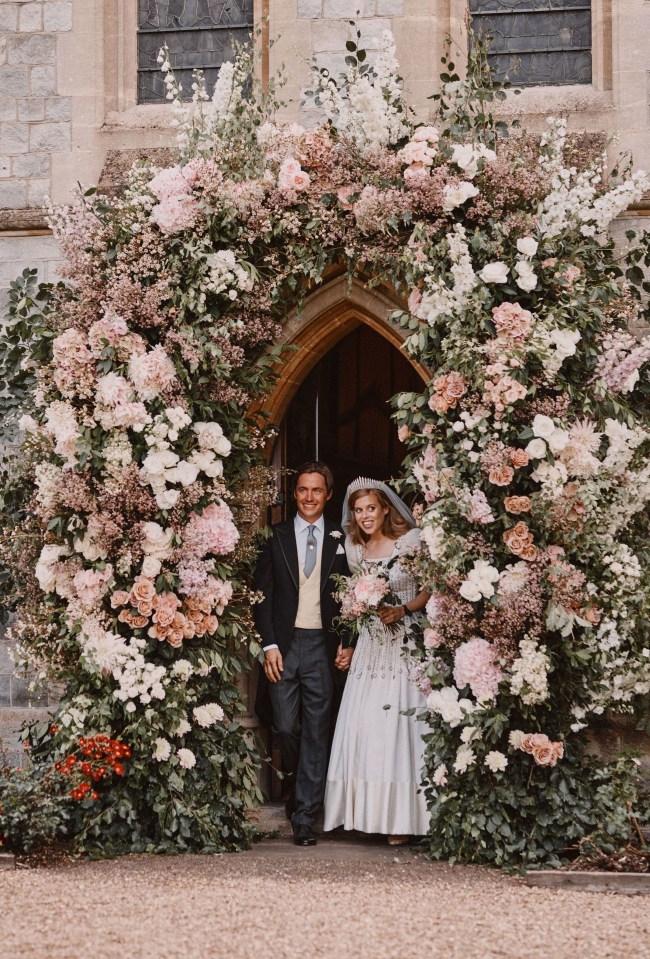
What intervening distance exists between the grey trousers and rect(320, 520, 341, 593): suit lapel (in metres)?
0.28

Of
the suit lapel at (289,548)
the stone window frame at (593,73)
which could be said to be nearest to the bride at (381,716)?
the suit lapel at (289,548)

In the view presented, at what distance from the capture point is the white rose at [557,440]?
546cm

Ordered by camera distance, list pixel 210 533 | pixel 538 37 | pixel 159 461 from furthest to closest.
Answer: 1. pixel 538 37
2. pixel 210 533
3. pixel 159 461

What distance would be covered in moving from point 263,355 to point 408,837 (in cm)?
260

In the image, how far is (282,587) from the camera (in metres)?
6.38

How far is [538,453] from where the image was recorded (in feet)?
17.9

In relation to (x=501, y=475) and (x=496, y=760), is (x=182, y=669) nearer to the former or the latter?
(x=496, y=760)

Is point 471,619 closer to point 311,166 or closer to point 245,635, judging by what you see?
point 245,635

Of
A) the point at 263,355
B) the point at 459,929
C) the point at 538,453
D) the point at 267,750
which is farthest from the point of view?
the point at 267,750

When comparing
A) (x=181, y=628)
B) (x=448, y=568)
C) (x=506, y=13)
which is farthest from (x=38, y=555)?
(x=506, y=13)

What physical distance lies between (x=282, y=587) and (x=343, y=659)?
1.65ft

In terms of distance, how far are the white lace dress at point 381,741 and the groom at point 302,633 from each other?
12 cm

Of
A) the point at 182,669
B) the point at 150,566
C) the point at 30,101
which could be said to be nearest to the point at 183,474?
the point at 150,566

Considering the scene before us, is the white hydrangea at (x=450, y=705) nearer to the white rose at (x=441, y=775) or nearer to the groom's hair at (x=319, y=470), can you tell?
the white rose at (x=441, y=775)
